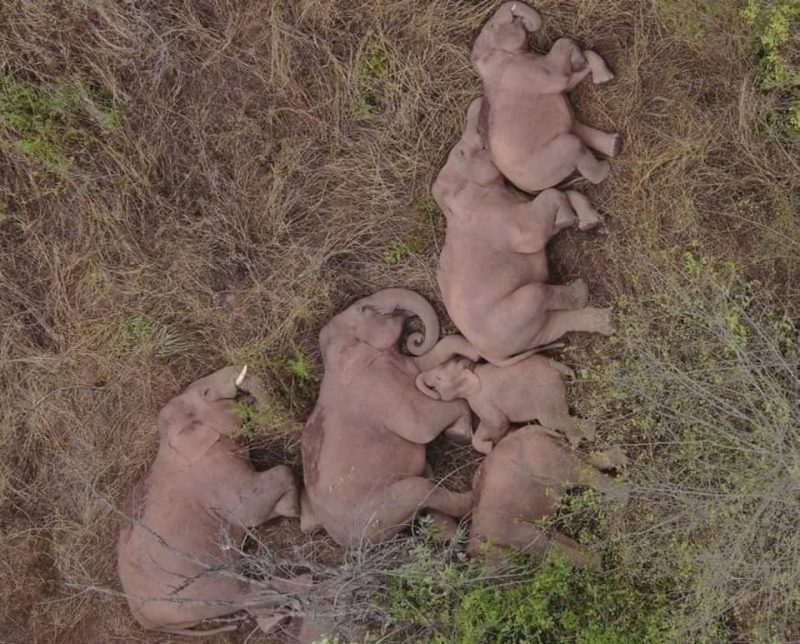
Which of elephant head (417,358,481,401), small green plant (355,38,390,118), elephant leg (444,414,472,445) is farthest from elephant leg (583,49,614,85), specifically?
elephant leg (444,414,472,445)

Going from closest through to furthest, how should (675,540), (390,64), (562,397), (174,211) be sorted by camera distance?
(675,540), (562,397), (390,64), (174,211)

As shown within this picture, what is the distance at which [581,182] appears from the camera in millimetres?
4379

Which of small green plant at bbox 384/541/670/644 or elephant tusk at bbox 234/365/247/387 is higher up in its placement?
elephant tusk at bbox 234/365/247/387

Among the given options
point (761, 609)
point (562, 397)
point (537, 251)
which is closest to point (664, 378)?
point (562, 397)

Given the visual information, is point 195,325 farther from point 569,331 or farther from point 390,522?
point 569,331

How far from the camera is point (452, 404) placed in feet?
14.7

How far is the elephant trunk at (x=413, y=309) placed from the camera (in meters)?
4.59

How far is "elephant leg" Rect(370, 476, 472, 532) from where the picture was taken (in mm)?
4355

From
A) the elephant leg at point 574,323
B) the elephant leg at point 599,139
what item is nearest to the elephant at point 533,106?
the elephant leg at point 599,139

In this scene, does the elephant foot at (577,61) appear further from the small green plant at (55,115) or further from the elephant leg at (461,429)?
the small green plant at (55,115)

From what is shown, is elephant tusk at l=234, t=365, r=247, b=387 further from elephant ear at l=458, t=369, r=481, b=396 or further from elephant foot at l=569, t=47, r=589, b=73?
elephant foot at l=569, t=47, r=589, b=73

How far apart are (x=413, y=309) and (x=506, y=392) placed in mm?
728

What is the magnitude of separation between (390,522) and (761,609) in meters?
1.86

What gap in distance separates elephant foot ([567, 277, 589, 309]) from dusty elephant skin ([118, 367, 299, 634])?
1.90 metres
